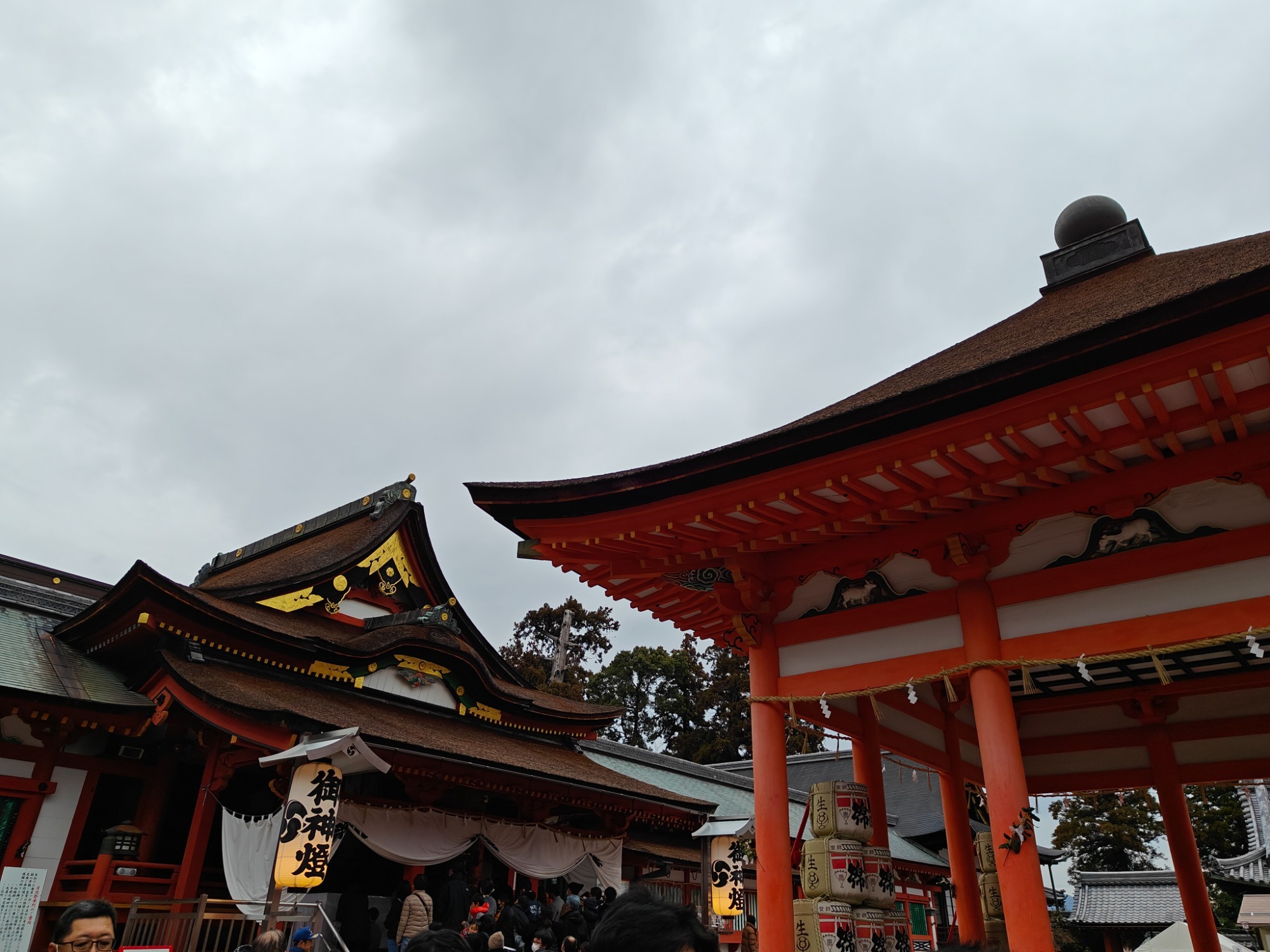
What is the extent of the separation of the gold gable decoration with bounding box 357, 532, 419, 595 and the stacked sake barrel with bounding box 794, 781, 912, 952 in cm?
1235

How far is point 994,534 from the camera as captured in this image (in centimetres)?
589

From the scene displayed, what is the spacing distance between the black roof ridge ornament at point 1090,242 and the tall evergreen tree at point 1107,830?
30529 mm

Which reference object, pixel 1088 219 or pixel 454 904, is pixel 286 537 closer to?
pixel 454 904

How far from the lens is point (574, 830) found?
46.4 feet

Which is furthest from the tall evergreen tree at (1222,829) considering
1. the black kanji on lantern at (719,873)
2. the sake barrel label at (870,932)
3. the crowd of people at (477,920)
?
the sake barrel label at (870,932)

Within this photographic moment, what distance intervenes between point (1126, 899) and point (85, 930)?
1427 inches

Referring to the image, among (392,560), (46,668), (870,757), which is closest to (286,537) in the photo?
(392,560)

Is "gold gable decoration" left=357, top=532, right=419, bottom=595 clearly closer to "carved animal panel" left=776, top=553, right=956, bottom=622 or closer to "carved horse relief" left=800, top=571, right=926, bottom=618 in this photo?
"carved animal panel" left=776, top=553, right=956, bottom=622

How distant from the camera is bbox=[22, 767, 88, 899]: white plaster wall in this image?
1018cm

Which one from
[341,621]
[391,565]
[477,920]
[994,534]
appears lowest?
[477,920]

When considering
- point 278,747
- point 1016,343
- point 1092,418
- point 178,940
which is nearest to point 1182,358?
point 1092,418

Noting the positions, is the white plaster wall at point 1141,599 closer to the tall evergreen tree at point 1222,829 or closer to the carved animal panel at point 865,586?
the carved animal panel at point 865,586

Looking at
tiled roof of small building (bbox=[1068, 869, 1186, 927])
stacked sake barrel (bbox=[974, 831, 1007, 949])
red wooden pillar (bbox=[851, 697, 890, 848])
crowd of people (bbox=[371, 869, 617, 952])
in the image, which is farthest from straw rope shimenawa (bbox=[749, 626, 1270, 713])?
tiled roof of small building (bbox=[1068, 869, 1186, 927])

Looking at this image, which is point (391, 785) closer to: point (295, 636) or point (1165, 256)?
point (295, 636)
